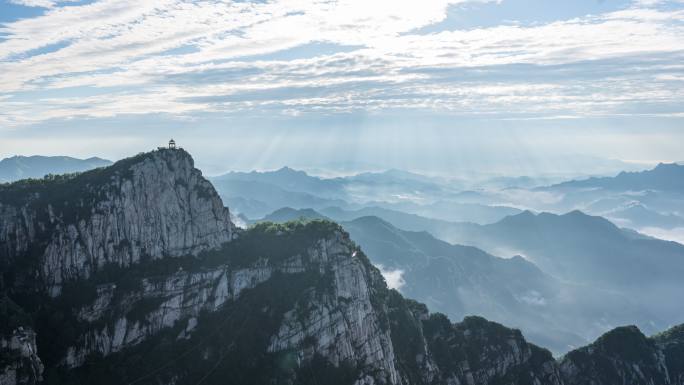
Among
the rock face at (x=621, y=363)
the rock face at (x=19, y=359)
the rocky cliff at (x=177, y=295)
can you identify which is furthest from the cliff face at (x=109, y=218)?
the rock face at (x=621, y=363)

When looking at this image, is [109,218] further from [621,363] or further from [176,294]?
[621,363]

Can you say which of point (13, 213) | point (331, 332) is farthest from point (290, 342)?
point (13, 213)

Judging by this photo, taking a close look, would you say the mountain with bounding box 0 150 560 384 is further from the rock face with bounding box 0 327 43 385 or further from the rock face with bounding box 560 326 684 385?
the rock face with bounding box 560 326 684 385

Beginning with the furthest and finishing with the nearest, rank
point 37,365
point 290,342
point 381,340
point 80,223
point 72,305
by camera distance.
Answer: point 381,340, point 290,342, point 80,223, point 72,305, point 37,365

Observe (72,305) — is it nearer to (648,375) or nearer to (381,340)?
(381,340)

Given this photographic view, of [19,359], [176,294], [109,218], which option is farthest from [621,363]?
[19,359]

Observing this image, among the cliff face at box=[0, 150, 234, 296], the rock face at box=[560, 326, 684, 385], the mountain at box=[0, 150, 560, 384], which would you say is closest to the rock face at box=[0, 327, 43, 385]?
the mountain at box=[0, 150, 560, 384]

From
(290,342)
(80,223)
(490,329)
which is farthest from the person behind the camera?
(490,329)

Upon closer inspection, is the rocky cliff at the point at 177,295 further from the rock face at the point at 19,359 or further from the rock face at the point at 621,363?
the rock face at the point at 621,363
